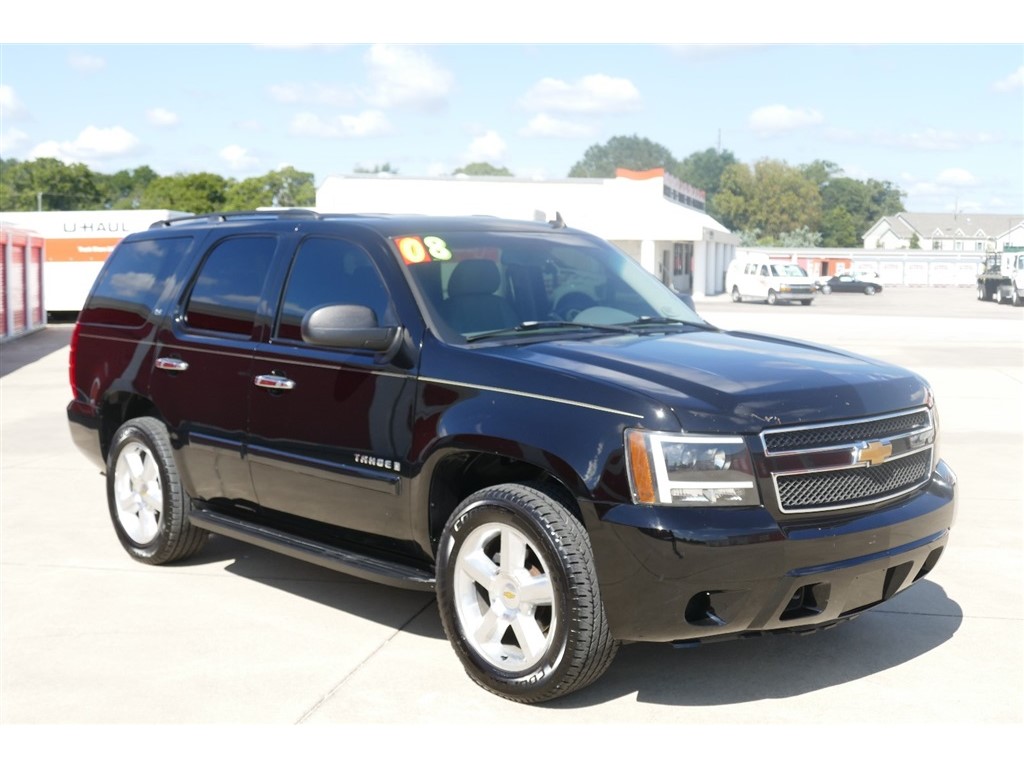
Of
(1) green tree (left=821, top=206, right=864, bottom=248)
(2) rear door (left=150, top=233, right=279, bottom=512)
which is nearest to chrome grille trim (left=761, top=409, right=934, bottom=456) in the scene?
(2) rear door (left=150, top=233, right=279, bottom=512)

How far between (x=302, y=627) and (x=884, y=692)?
2.57m

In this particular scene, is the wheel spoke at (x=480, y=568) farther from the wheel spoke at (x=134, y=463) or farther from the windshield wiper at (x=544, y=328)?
the wheel spoke at (x=134, y=463)

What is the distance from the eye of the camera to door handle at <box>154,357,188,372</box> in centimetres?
634

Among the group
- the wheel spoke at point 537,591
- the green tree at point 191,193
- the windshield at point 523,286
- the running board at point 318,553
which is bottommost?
the running board at point 318,553

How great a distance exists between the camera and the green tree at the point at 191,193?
9769 centimetres

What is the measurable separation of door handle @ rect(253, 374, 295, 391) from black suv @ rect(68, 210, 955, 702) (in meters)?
0.01

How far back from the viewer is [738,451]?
168 inches

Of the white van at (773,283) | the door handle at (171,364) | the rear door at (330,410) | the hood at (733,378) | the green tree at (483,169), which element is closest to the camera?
the hood at (733,378)

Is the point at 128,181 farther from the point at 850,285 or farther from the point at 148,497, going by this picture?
the point at 148,497

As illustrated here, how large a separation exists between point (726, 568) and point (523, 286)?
190 centimetres

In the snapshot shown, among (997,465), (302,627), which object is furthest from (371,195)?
(302,627)

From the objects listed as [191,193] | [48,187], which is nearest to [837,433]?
[191,193]

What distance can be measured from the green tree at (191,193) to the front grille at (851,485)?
95.4 meters

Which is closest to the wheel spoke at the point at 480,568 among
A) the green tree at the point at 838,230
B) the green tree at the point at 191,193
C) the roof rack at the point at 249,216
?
the roof rack at the point at 249,216
